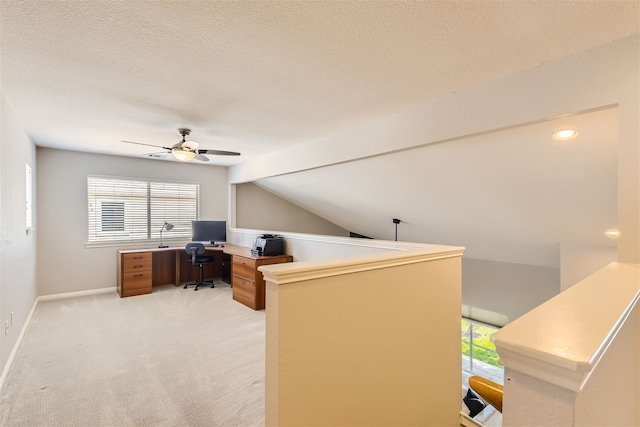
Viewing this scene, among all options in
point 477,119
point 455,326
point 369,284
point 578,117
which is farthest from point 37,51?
point 578,117

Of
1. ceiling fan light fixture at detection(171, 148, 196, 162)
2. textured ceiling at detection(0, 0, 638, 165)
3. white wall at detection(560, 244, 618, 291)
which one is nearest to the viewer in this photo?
textured ceiling at detection(0, 0, 638, 165)

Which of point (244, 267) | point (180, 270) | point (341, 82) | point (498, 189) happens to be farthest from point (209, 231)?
point (498, 189)

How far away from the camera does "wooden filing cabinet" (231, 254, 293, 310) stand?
14.0ft

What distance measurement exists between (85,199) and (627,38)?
6.51 meters

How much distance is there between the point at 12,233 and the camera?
2795 mm

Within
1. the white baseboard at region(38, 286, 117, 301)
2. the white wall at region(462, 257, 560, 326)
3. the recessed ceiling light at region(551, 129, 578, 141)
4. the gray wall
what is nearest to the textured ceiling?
the recessed ceiling light at region(551, 129, 578, 141)

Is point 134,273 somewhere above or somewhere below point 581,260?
below

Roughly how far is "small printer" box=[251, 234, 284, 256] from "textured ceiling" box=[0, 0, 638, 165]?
2138 mm

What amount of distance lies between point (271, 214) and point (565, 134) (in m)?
5.66

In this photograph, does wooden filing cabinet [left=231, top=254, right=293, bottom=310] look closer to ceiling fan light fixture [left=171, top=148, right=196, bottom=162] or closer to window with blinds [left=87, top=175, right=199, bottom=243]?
ceiling fan light fixture [left=171, top=148, right=196, bottom=162]

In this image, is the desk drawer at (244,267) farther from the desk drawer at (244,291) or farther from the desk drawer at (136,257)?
the desk drawer at (136,257)

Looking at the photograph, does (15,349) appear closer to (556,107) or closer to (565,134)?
(556,107)

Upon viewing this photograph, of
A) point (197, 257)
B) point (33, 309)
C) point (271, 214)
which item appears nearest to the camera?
point (33, 309)

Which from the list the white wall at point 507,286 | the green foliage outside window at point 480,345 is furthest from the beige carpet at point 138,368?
the green foliage outside window at point 480,345
